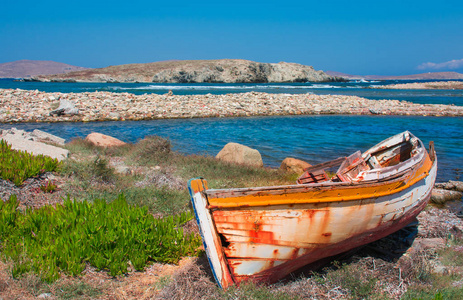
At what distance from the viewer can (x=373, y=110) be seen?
26.4 meters

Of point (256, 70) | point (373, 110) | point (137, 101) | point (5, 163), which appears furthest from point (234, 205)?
point (256, 70)

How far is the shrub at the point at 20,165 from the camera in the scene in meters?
5.88

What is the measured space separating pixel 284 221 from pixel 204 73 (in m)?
104

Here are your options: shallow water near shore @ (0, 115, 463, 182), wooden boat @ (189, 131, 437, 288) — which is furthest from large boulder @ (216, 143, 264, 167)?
wooden boat @ (189, 131, 437, 288)

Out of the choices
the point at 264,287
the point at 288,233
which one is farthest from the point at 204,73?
the point at 264,287

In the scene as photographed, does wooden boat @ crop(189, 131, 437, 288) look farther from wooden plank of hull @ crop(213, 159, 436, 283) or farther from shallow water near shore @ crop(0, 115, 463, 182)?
shallow water near shore @ crop(0, 115, 463, 182)

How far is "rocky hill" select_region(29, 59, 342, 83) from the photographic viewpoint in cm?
9750

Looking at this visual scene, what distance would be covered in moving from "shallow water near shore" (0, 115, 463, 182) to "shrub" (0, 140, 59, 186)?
5.80m

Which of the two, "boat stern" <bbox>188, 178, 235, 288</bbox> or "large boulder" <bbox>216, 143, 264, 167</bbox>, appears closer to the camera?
"boat stern" <bbox>188, 178, 235, 288</bbox>

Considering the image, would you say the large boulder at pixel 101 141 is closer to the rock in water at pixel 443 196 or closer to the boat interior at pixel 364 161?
the boat interior at pixel 364 161

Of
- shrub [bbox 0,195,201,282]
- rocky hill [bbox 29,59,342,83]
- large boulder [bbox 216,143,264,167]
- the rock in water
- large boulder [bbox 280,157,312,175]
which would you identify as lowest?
the rock in water

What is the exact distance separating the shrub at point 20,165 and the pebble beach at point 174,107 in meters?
13.0

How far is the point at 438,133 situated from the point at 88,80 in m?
93.7

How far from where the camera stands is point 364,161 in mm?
5855
